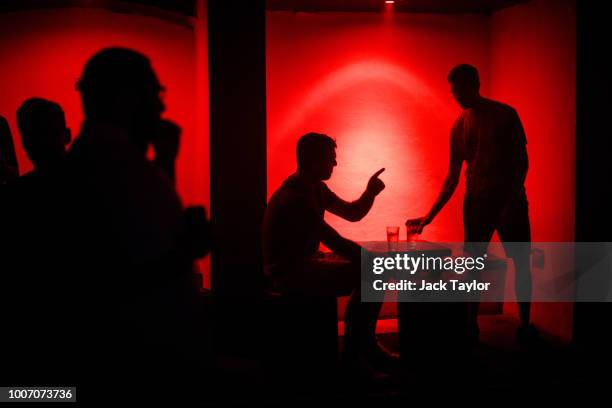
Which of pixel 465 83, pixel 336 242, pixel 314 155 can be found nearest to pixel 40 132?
pixel 314 155

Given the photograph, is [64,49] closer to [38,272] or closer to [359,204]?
[359,204]

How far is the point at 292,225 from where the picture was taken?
A: 13.1 ft

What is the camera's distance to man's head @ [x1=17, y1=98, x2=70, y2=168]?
3.14m

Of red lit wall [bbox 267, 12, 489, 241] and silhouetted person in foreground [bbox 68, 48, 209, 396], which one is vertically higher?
red lit wall [bbox 267, 12, 489, 241]

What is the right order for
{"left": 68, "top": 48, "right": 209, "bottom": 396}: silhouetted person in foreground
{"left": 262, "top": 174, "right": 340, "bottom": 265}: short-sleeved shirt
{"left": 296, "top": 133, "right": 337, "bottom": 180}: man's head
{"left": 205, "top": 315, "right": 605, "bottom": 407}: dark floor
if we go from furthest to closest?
1. {"left": 296, "top": 133, "right": 337, "bottom": 180}: man's head
2. {"left": 262, "top": 174, "right": 340, "bottom": 265}: short-sleeved shirt
3. {"left": 205, "top": 315, "right": 605, "bottom": 407}: dark floor
4. {"left": 68, "top": 48, "right": 209, "bottom": 396}: silhouetted person in foreground

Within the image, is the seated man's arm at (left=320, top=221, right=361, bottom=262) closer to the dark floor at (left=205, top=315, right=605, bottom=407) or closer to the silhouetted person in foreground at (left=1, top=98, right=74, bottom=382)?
the dark floor at (left=205, top=315, right=605, bottom=407)

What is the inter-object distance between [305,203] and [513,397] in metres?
1.82

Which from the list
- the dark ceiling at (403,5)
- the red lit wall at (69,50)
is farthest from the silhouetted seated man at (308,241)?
the dark ceiling at (403,5)

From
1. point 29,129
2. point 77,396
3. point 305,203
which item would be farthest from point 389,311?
point 77,396

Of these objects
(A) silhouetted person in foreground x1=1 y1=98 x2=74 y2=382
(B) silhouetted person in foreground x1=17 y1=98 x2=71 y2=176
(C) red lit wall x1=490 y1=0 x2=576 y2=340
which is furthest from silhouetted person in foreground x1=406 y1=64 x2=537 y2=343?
(A) silhouetted person in foreground x1=1 y1=98 x2=74 y2=382

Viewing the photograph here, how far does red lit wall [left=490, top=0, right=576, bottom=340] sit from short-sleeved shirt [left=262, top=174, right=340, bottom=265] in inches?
90.7

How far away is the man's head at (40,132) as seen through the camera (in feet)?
10.3

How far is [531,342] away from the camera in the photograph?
4.86 m

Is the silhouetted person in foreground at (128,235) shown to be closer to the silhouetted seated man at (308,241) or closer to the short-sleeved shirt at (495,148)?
the silhouetted seated man at (308,241)
